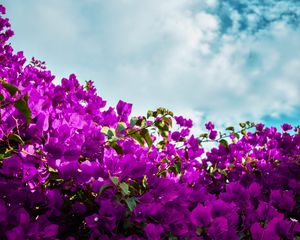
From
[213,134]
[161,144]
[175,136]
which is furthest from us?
[213,134]

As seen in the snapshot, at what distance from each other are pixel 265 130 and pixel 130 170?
151 inches

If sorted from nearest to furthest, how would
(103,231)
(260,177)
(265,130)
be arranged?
(103,231) → (260,177) → (265,130)

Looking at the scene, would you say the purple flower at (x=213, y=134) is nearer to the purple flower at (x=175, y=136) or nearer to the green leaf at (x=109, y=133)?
the purple flower at (x=175, y=136)

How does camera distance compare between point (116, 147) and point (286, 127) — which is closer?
point (116, 147)

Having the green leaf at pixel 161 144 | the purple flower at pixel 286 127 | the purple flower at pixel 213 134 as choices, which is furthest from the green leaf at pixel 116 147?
the purple flower at pixel 286 127

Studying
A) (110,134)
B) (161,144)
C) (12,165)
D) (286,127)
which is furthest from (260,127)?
(12,165)

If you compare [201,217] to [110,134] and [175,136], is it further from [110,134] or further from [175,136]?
[175,136]

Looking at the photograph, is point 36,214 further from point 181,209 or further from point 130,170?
point 181,209

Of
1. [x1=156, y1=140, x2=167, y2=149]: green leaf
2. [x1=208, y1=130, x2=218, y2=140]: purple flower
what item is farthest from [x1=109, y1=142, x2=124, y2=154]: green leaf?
[x1=208, y1=130, x2=218, y2=140]: purple flower

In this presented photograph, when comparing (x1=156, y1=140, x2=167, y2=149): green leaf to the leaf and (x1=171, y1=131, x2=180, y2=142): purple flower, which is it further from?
the leaf

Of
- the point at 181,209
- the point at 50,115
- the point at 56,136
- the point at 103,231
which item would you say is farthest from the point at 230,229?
the point at 50,115

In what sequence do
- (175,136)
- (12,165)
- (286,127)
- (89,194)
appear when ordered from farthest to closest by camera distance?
(286,127) → (175,136) → (89,194) → (12,165)

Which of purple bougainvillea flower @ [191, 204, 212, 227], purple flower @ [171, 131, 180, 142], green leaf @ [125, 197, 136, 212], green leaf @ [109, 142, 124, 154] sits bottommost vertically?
green leaf @ [125, 197, 136, 212]

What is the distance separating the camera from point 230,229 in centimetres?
148
